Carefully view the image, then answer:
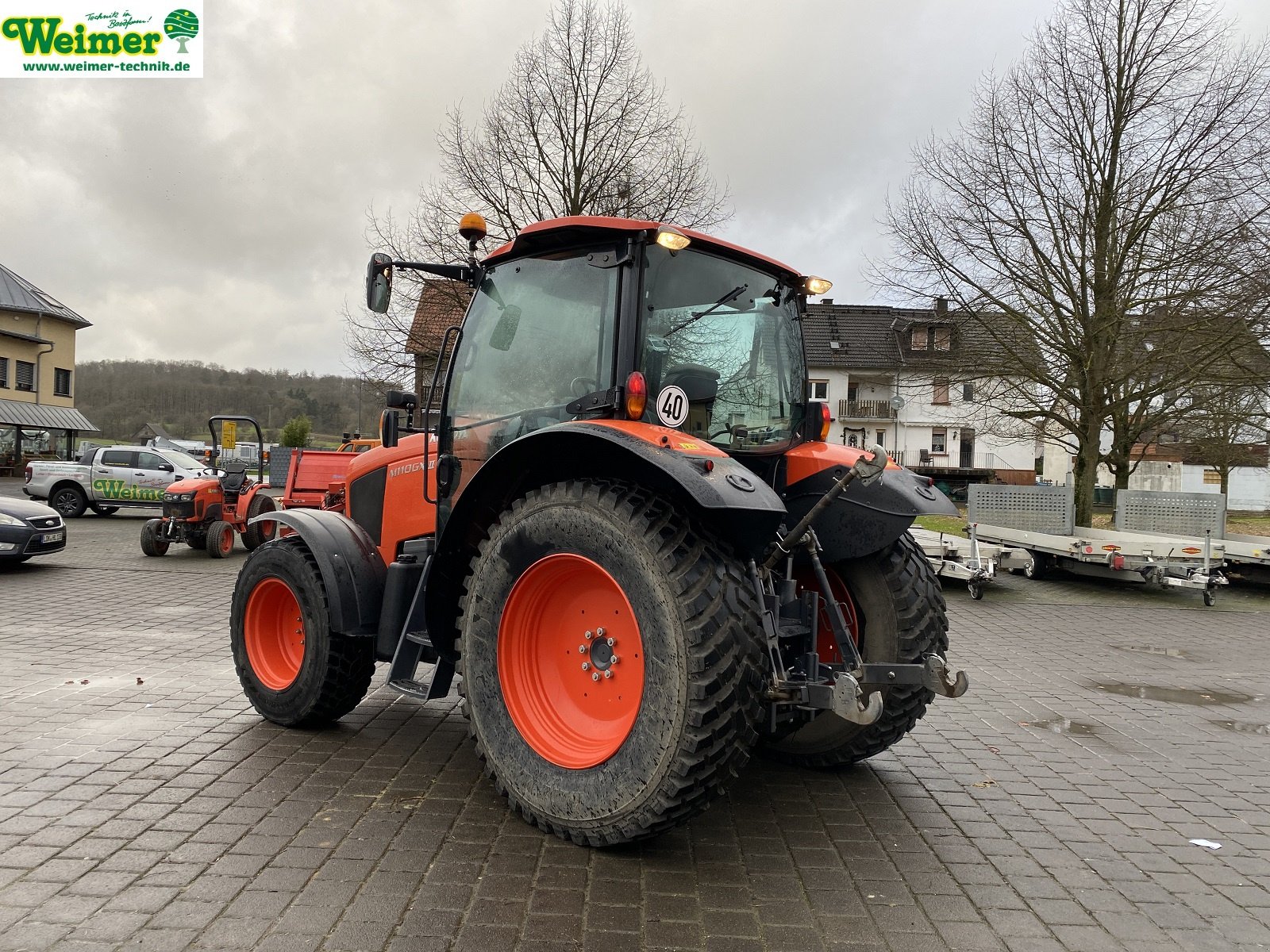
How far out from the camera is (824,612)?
4098 millimetres

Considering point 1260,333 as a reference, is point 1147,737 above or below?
below

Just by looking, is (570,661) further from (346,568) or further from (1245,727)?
(1245,727)

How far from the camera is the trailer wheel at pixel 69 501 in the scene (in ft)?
70.2

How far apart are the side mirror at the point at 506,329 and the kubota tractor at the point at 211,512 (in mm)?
10787

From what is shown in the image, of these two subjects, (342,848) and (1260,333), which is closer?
(342,848)

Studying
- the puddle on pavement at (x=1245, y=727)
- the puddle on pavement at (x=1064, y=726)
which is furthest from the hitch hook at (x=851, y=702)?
the puddle on pavement at (x=1245, y=727)

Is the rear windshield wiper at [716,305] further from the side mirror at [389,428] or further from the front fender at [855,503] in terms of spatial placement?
the side mirror at [389,428]

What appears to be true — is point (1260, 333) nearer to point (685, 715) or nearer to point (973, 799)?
point (973, 799)

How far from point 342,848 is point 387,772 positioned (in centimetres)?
86

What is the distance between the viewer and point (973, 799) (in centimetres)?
411

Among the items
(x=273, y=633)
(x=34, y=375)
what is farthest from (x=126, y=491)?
(x=34, y=375)

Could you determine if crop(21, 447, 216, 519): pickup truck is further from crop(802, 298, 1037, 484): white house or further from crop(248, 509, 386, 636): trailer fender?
crop(802, 298, 1037, 484): white house

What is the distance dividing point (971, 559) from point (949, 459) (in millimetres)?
37563

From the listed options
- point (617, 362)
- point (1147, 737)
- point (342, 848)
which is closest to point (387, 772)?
point (342, 848)
